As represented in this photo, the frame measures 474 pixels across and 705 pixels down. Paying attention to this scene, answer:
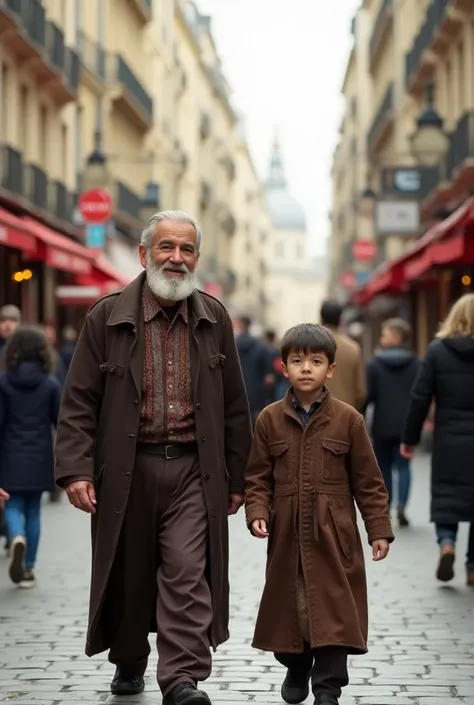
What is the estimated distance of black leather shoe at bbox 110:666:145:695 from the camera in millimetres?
6852

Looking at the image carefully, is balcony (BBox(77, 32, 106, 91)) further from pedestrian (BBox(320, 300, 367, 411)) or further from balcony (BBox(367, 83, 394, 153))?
pedestrian (BBox(320, 300, 367, 411))

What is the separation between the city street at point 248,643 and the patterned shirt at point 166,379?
1.11 metres

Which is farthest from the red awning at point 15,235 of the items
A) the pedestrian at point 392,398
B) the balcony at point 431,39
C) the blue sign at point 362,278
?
the blue sign at point 362,278

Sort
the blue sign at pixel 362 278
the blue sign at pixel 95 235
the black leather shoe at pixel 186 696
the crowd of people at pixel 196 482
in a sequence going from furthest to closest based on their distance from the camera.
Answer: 1. the blue sign at pixel 362 278
2. the blue sign at pixel 95 235
3. the crowd of people at pixel 196 482
4. the black leather shoe at pixel 186 696

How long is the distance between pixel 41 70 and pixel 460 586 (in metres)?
22.9

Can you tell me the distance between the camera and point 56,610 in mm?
9430

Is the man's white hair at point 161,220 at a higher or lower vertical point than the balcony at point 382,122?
lower

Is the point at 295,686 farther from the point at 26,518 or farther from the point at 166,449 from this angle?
the point at 26,518

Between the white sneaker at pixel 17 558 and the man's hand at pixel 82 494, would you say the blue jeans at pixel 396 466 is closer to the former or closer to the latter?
the white sneaker at pixel 17 558

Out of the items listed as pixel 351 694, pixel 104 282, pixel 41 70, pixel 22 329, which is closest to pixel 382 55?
pixel 41 70

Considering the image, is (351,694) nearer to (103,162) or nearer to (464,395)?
(464,395)

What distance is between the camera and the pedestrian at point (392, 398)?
14.4 meters

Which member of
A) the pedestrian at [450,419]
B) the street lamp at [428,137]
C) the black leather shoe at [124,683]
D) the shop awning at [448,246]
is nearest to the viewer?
the black leather shoe at [124,683]

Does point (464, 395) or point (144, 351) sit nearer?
point (144, 351)
